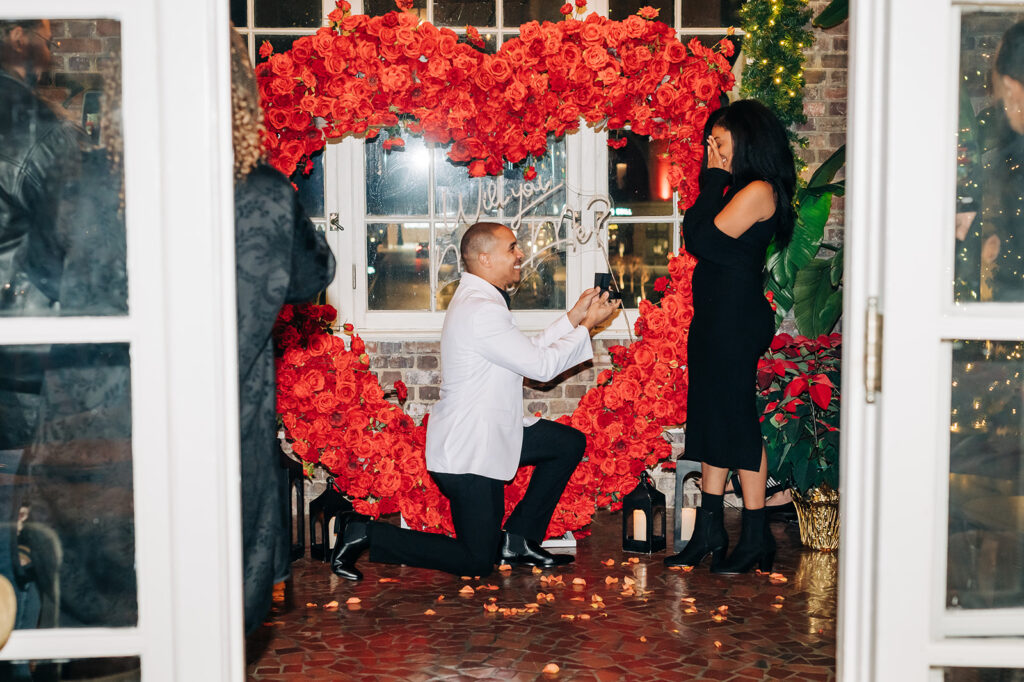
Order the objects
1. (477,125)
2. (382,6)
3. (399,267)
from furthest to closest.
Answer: (399,267) → (382,6) → (477,125)

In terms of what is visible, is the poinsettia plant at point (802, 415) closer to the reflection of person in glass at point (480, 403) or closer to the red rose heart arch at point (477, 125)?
the red rose heart arch at point (477, 125)

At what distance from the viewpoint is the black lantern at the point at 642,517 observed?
13.2 ft

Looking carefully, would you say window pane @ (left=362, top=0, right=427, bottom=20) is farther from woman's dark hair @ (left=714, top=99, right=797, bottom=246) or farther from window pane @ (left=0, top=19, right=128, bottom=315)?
window pane @ (left=0, top=19, right=128, bottom=315)

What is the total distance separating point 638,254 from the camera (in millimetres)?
4934

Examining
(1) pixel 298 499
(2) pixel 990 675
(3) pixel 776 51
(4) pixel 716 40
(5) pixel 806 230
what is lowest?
(1) pixel 298 499

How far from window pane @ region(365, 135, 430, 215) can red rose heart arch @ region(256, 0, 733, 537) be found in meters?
0.85

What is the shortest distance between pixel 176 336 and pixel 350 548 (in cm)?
243

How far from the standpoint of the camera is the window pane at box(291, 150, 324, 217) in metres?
4.83

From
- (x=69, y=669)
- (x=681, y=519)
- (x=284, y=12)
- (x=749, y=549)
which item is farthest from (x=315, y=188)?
(x=69, y=669)

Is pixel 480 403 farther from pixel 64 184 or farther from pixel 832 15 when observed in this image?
pixel 832 15

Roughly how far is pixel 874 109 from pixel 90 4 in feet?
3.90

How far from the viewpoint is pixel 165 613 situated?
1484 millimetres

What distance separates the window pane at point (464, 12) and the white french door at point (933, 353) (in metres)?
3.55

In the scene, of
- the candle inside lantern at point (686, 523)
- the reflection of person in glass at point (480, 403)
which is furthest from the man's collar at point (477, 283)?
the candle inside lantern at point (686, 523)
